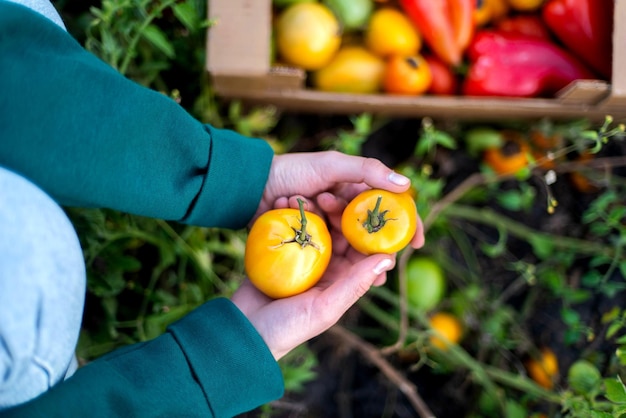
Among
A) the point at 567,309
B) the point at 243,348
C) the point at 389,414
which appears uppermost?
the point at 243,348

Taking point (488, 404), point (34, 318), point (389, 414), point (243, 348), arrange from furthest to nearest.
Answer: point (389, 414) < point (488, 404) < point (243, 348) < point (34, 318)

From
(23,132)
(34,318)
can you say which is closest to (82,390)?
(34,318)

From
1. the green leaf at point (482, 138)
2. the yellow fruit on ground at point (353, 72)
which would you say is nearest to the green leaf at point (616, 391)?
the green leaf at point (482, 138)

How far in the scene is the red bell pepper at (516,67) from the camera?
1.26 metres

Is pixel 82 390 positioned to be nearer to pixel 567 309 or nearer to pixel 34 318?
pixel 34 318

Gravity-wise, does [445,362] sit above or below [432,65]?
below

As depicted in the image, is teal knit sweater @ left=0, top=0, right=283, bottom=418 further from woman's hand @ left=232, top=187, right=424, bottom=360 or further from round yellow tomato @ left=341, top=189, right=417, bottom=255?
round yellow tomato @ left=341, top=189, right=417, bottom=255

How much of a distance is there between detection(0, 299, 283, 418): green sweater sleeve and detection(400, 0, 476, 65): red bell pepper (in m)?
0.82

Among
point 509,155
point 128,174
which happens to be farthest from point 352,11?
point 128,174

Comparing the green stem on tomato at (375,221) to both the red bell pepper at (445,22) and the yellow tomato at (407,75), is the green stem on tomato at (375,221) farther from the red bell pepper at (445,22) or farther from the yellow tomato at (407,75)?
the red bell pepper at (445,22)

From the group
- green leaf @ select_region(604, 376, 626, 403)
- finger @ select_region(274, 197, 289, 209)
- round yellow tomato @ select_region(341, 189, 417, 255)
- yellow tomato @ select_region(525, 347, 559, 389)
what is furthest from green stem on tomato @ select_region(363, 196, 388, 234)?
yellow tomato @ select_region(525, 347, 559, 389)

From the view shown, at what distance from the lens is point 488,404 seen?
1297 mm

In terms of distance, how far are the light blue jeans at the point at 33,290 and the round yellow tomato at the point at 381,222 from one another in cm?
42

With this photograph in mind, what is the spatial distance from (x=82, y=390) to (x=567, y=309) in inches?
44.3
